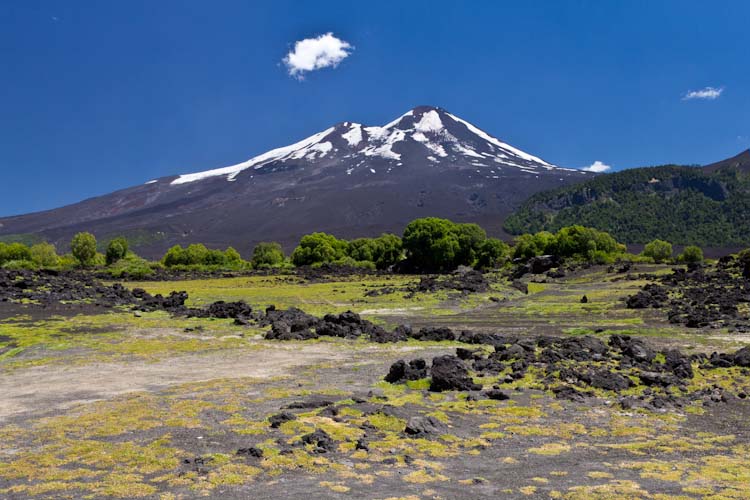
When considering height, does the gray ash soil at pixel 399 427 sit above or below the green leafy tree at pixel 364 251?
below

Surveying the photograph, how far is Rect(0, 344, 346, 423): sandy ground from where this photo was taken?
48.5 ft

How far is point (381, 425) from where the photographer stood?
12148 millimetres

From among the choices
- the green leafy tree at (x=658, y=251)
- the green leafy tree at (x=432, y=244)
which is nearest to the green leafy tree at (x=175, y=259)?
the green leafy tree at (x=432, y=244)

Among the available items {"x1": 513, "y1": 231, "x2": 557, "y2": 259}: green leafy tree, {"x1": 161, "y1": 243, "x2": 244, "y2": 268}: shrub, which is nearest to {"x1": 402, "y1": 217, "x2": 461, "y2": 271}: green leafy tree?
{"x1": 513, "y1": 231, "x2": 557, "y2": 259}: green leafy tree

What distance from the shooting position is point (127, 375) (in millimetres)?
18078

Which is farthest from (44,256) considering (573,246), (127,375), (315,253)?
(127,375)

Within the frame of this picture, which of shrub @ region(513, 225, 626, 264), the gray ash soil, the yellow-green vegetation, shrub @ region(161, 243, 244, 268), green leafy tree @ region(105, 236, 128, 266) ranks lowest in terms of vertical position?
the gray ash soil

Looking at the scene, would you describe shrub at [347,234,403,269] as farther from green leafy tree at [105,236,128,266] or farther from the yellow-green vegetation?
the yellow-green vegetation

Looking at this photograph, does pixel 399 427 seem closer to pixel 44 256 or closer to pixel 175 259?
pixel 175 259

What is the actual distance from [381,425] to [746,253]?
5919 centimetres

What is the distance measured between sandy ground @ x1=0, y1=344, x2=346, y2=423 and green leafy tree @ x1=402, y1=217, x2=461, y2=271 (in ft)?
222

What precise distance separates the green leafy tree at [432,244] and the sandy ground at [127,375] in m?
67.8

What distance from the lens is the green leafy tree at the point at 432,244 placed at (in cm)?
9025

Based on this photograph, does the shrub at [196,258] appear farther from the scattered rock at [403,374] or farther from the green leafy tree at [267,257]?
the scattered rock at [403,374]
